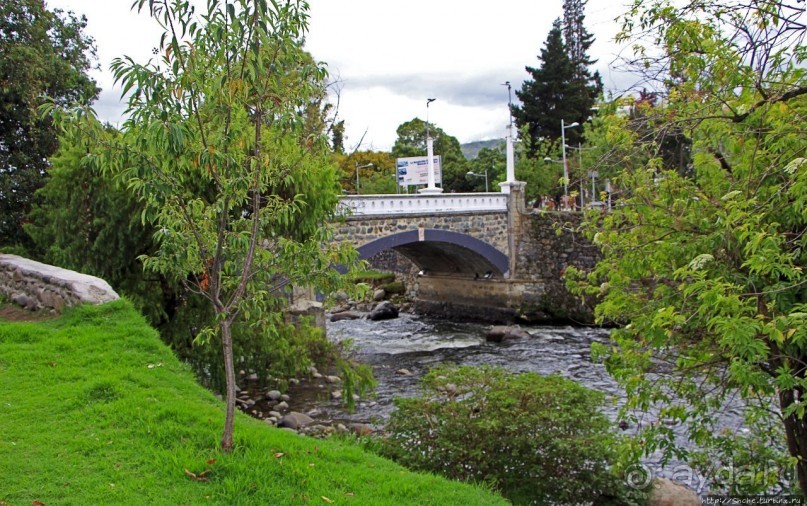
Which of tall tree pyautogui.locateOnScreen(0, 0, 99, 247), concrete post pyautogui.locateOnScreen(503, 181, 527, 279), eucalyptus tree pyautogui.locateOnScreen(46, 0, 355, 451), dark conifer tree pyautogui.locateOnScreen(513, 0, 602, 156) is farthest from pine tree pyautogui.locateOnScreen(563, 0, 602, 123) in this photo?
eucalyptus tree pyautogui.locateOnScreen(46, 0, 355, 451)

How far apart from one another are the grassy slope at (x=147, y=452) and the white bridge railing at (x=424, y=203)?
1120cm

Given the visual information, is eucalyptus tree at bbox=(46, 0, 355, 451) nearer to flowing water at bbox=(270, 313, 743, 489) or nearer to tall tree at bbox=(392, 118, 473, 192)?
flowing water at bbox=(270, 313, 743, 489)

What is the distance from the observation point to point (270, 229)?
931cm

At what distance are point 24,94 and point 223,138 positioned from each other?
11.2 metres

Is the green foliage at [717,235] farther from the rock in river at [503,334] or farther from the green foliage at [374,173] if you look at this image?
the green foliage at [374,173]

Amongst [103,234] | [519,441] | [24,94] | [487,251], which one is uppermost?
[24,94]

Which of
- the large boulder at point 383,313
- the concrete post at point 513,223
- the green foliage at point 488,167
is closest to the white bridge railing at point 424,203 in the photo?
the concrete post at point 513,223

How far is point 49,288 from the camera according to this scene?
357 inches

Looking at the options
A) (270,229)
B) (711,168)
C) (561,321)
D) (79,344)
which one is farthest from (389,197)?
(711,168)

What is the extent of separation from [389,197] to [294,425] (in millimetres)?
11256

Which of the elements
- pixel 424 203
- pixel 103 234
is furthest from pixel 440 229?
pixel 103 234

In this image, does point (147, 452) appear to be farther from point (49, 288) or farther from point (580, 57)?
point (580, 57)

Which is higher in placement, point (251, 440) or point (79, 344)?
point (79, 344)

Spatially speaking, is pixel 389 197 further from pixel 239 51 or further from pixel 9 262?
pixel 239 51
